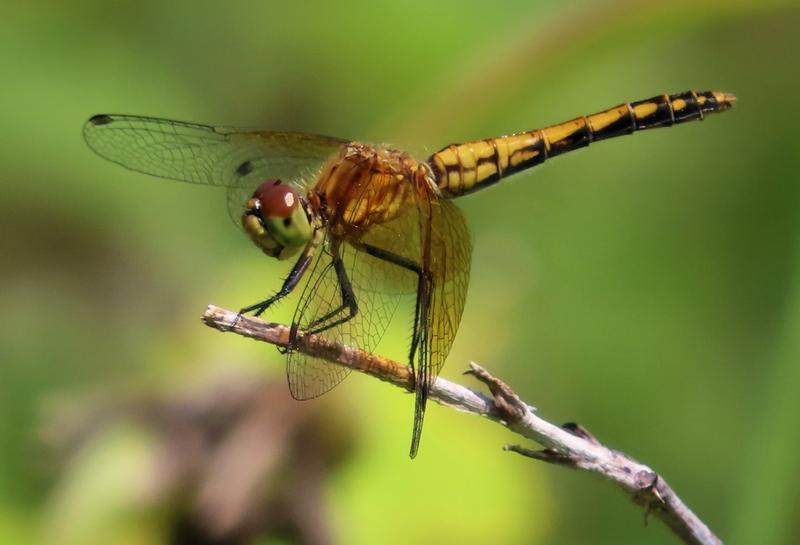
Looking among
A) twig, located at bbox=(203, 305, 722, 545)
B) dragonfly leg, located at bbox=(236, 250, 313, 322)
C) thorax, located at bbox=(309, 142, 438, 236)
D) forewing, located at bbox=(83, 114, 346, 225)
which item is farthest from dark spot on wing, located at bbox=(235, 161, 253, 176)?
twig, located at bbox=(203, 305, 722, 545)

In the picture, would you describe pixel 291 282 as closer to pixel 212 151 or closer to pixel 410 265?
pixel 410 265

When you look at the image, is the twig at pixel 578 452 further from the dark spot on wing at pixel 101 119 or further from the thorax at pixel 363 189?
the dark spot on wing at pixel 101 119

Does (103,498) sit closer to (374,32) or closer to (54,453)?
(54,453)

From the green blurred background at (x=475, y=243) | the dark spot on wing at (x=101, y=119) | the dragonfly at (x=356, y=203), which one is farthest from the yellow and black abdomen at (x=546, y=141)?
the dark spot on wing at (x=101, y=119)

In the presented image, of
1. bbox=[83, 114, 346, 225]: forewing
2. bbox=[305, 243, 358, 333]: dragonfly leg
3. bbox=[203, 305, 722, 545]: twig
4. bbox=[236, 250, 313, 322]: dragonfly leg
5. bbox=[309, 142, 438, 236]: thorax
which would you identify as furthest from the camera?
bbox=[83, 114, 346, 225]: forewing

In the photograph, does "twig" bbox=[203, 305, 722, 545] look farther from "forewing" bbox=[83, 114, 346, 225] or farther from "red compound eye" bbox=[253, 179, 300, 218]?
"forewing" bbox=[83, 114, 346, 225]

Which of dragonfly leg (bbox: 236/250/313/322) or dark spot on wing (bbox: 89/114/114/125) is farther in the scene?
dark spot on wing (bbox: 89/114/114/125)

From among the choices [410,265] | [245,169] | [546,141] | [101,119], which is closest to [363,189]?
[410,265]
